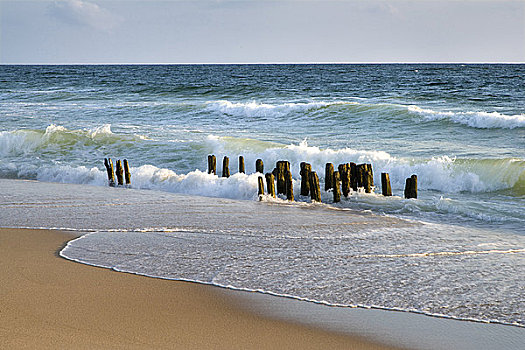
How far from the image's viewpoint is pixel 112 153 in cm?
1512

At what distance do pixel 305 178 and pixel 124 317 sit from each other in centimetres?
596

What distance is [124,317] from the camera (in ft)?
12.5

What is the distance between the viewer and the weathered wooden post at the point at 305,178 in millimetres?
9360

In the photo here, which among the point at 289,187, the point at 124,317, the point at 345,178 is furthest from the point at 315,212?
the point at 124,317

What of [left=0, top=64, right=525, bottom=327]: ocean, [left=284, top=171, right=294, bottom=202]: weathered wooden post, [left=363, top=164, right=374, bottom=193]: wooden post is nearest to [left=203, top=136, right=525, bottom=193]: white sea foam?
[left=0, top=64, right=525, bottom=327]: ocean

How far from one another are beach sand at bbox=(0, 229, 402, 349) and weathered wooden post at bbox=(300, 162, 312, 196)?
503cm

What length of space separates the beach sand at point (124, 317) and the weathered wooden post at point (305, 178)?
16.5 ft

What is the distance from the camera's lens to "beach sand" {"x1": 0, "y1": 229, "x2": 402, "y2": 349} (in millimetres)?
3451

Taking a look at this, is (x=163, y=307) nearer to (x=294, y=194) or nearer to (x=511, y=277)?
(x=511, y=277)

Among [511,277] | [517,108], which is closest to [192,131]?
[517,108]

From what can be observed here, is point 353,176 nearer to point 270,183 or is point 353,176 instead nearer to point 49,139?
point 270,183

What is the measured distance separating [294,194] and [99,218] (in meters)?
3.72

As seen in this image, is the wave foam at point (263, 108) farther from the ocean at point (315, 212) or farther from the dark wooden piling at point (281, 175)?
the dark wooden piling at point (281, 175)

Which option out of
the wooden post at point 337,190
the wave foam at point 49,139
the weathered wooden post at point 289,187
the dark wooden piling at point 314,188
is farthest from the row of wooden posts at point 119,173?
the wave foam at point 49,139
